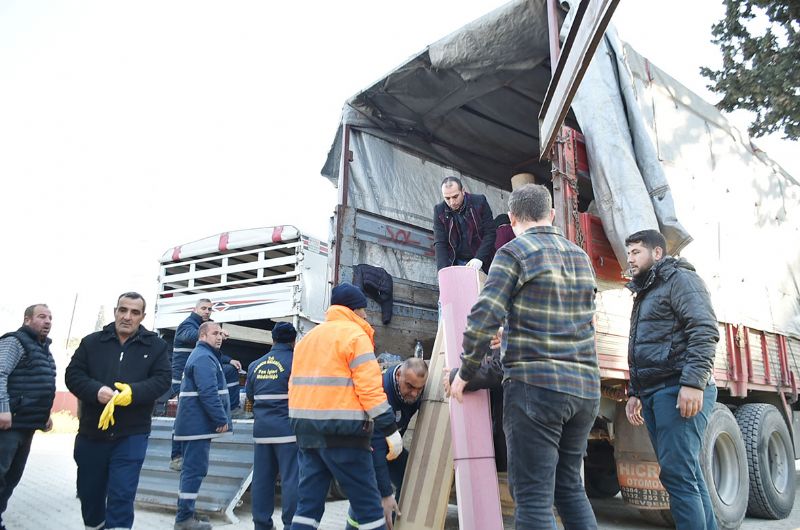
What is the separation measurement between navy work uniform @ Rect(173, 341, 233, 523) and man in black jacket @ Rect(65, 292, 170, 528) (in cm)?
94

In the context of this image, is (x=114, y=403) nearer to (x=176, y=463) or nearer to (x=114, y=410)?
(x=114, y=410)

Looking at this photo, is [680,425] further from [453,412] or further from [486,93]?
[486,93]

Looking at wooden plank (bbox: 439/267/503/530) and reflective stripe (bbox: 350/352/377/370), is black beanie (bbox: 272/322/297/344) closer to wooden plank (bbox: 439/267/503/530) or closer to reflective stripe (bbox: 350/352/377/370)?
wooden plank (bbox: 439/267/503/530)

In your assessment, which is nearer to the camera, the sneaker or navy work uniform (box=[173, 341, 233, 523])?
navy work uniform (box=[173, 341, 233, 523])

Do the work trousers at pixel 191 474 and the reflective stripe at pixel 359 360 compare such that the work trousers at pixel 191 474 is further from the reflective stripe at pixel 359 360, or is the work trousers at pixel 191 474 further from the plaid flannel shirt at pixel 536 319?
the plaid flannel shirt at pixel 536 319

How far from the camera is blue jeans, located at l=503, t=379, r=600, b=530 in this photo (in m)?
2.24

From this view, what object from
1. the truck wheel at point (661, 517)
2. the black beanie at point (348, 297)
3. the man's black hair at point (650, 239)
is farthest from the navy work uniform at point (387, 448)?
the truck wheel at point (661, 517)

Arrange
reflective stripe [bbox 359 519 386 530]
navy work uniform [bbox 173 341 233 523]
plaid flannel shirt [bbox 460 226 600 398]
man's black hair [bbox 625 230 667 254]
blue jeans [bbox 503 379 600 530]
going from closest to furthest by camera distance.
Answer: blue jeans [bbox 503 379 600 530]
plaid flannel shirt [bbox 460 226 600 398]
reflective stripe [bbox 359 519 386 530]
man's black hair [bbox 625 230 667 254]
navy work uniform [bbox 173 341 233 523]

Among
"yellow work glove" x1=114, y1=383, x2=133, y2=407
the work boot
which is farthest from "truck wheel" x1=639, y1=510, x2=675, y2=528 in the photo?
"yellow work glove" x1=114, y1=383, x2=133, y2=407

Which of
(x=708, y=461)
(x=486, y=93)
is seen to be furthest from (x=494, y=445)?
(x=486, y=93)

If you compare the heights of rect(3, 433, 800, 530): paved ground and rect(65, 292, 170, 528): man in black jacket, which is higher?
rect(65, 292, 170, 528): man in black jacket

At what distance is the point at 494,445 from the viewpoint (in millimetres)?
3432

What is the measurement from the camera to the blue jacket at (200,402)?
4.57 metres

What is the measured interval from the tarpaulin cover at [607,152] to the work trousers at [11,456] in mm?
3554
